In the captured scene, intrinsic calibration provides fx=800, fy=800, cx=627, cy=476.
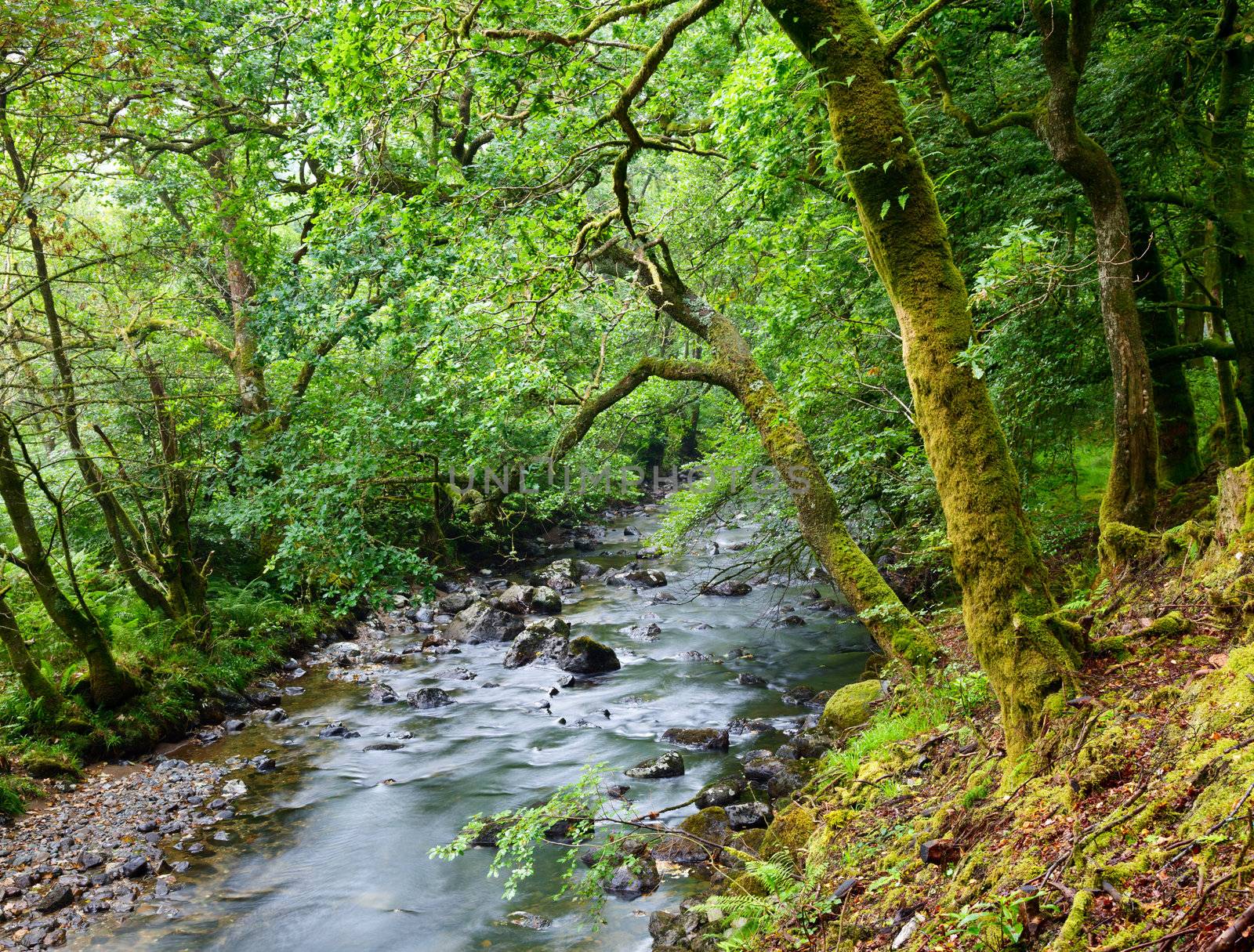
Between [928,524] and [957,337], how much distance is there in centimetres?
502

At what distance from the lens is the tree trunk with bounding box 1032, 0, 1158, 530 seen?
549 centimetres

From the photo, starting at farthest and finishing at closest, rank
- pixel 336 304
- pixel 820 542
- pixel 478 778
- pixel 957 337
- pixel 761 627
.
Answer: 1. pixel 761 627
2. pixel 336 304
3. pixel 478 778
4. pixel 820 542
5. pixel 957 337

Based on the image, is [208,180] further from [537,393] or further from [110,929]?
[110,929]

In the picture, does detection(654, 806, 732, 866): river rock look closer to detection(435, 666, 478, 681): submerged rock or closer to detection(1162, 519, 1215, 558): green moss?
detection(1162, 519, 1215, 558): green moss

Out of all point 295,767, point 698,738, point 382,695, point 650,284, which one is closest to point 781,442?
point 650,284

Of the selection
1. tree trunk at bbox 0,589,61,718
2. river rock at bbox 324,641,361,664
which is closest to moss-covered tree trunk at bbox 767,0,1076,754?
tree trunk at bbox 0,589,61,718

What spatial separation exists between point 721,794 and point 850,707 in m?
1.93

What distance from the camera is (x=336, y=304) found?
36.1 feet

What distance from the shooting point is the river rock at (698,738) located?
10.1 metres

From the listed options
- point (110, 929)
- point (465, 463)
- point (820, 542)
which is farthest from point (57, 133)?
point (820, 542)

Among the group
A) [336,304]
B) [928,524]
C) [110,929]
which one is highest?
[336,304]

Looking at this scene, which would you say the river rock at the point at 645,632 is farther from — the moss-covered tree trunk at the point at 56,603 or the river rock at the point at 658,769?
the moss-covered tree trunk at the point at 56,603

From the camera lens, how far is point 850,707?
9164mm

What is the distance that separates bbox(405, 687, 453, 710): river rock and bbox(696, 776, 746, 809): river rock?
18.0ft
